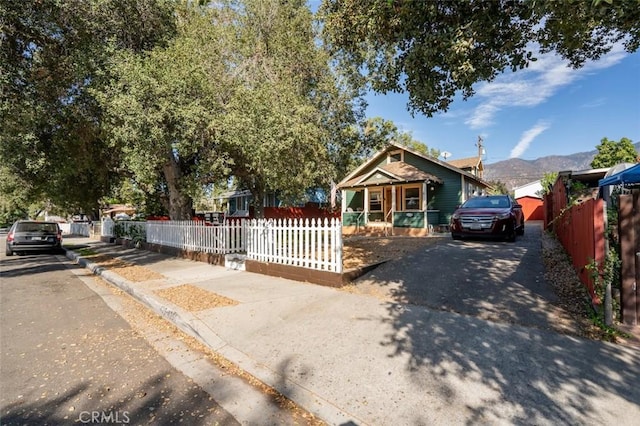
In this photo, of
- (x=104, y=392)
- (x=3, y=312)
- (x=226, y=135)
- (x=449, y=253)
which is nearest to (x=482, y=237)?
(x=449, y=253)

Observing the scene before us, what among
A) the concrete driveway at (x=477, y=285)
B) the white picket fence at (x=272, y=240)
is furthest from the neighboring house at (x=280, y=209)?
the concrete driveway at (x=477, y=285)

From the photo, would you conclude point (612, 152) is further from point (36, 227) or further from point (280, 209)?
point (36, 227)

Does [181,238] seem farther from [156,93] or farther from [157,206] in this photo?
[157,206]

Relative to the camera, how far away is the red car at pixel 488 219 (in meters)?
11.0

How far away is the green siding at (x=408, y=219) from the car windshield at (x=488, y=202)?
4471 millimetres

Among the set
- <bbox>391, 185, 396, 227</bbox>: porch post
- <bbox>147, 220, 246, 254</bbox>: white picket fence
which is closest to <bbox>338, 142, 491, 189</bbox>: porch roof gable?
<bbox>391, 185, 396, 227</bbox>: porch post

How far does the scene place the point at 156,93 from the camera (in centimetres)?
951

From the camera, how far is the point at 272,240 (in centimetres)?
823

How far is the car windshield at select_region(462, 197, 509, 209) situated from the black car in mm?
17989

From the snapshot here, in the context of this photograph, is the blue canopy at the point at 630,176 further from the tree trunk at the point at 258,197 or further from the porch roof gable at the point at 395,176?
the tree trunk at the point at 258,197

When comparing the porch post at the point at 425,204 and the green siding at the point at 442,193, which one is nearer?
the porch post at the point at 425,204

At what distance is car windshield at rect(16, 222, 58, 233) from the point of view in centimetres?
1463

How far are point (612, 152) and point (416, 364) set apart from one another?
165 ft

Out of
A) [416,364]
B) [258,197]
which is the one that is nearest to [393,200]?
[258,197]
